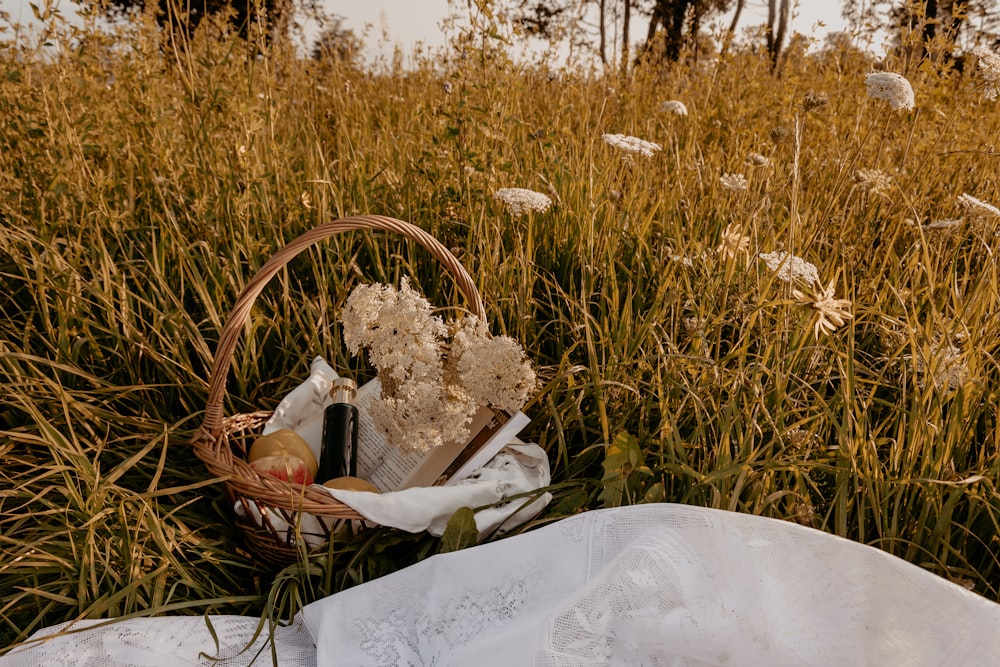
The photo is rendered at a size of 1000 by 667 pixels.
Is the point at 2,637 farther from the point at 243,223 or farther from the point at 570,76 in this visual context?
the point at 570,76

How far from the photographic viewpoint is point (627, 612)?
3.79 feet

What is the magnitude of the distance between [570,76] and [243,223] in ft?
6.23

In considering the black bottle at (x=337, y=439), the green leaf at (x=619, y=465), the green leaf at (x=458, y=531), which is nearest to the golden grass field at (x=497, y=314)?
the green leaf at (x=619, y=465)

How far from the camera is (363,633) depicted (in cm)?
131

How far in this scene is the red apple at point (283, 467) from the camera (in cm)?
159

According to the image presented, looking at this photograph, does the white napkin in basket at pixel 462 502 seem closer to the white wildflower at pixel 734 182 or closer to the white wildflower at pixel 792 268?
the white wildflower at pixel 792 268

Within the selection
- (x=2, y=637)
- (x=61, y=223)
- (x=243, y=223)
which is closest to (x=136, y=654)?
(x=2, y=637)

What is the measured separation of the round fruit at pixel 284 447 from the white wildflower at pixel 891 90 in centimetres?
166

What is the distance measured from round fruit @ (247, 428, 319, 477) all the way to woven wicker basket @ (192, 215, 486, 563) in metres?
0.13

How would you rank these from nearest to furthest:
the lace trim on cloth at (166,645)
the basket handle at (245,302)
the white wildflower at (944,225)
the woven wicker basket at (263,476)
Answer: the lace trim on cloth at (166,645), the woven wicker basket at (263,476), the basket handle at (245,302), the white wildflower at (944,225)

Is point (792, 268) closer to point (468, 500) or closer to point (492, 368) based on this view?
point (492, 368)

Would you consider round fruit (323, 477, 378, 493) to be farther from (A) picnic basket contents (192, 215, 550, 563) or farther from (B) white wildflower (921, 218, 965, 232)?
(B) white wildflower (921, 218, 965, 232)

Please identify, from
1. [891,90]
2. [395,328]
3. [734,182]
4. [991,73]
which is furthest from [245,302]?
[991,73]

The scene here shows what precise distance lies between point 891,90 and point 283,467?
67.8 inches
